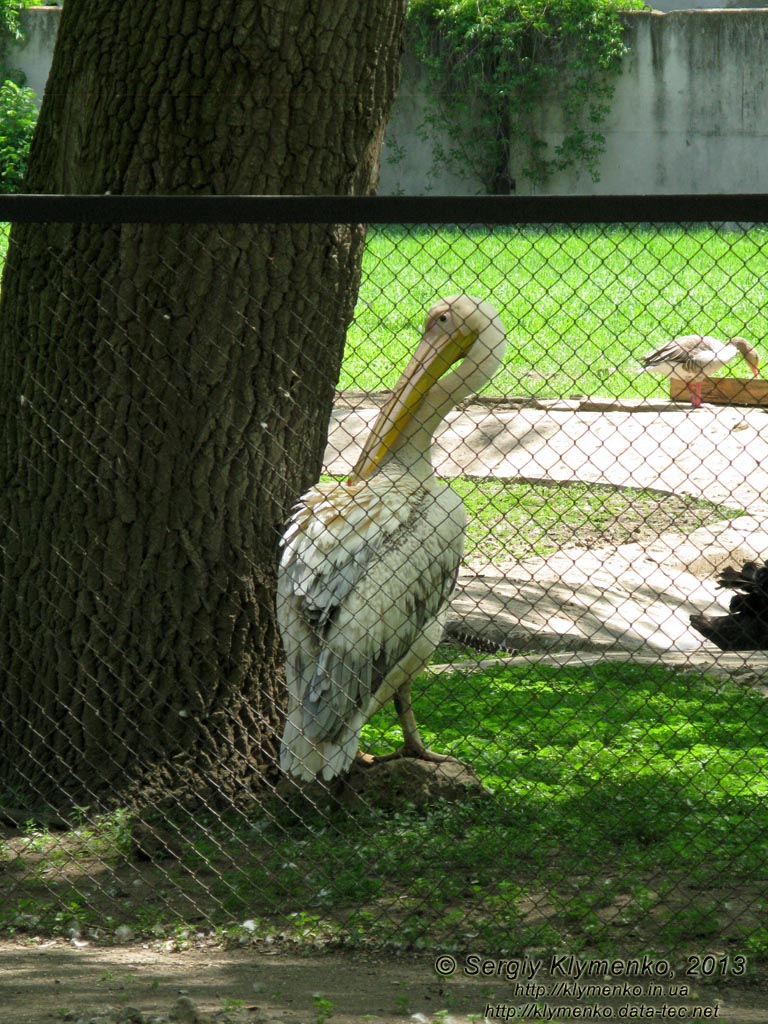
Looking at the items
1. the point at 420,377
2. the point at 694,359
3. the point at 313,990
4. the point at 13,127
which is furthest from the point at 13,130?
the point at 313,990

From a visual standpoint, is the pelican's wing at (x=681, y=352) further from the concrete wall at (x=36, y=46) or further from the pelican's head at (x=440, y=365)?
the concrete wall at (x=36, y=46)

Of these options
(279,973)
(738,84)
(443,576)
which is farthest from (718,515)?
(738,84)

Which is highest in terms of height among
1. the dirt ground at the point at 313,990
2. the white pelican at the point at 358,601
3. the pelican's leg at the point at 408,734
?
the white pelican at the point at 358,601

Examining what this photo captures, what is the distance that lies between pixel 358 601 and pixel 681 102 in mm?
15194

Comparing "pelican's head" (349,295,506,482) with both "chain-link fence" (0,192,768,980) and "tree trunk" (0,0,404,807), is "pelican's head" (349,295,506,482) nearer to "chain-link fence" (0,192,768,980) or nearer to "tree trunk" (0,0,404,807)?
"chain-link fence" (0,192,768,980)

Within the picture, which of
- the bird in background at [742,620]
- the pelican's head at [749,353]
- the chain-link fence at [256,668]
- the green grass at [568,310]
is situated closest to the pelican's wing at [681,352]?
the green grass at [568,310]

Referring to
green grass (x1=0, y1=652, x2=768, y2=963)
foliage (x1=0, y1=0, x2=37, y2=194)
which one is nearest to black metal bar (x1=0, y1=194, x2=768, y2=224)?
green grass (x1=0, y1=652, x2=768, y2=963)

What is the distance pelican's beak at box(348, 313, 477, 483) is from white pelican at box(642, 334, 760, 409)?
5.59 metres

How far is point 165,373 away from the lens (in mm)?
3555

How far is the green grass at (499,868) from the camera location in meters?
3.12

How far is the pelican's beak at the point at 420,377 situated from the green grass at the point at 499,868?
44.0 inches

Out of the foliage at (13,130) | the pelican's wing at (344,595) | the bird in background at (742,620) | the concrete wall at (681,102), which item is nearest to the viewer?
the pelican's wing at (344,595)

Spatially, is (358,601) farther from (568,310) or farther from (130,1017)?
(568,310)

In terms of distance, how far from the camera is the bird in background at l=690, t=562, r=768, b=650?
579 cm
